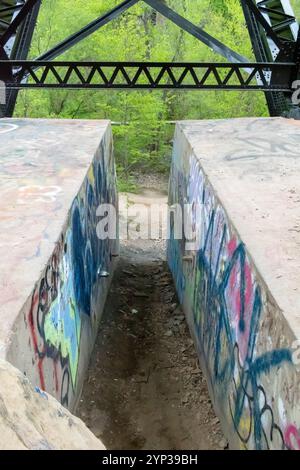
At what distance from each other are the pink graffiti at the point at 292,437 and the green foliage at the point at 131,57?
1790cm

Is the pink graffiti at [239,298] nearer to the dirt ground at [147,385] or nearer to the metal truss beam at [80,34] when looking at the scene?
the dirt ground at [147,385]

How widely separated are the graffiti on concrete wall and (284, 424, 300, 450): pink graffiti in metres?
2.10

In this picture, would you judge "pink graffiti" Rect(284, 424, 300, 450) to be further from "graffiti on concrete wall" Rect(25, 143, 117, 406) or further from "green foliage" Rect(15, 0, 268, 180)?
"green foliage" Rect(15, 0, 268, 180)

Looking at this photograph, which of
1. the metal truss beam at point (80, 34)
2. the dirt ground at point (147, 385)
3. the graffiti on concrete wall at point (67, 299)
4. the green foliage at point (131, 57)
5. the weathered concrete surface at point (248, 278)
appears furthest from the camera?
the green foliage at point (131, 57)

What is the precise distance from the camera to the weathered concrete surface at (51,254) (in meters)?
4.32

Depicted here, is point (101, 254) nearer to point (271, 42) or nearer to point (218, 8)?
point (271, 42)

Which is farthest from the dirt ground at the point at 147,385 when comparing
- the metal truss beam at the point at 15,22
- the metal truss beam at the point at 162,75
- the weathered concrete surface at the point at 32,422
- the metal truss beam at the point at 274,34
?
the metal truss beam at the point at 15,22

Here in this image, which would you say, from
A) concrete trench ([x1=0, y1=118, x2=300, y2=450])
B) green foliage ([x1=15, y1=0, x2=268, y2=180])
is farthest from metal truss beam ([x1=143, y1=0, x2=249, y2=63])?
green foliage ([x1=15, y1=0, x2=268, y2=180])

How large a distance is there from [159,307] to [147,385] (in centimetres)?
366

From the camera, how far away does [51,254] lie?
504 cm

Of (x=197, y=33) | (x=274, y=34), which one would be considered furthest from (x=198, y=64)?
(x=274, y=34)

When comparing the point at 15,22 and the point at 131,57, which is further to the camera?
the point at 131,57

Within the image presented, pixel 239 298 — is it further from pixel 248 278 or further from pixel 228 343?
pixel 228 343
